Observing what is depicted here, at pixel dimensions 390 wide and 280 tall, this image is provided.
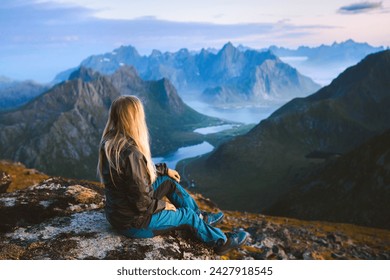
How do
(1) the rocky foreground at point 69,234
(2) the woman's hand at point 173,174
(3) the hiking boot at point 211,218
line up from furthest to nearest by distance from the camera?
(3) the hiking boot at point 211,218
(2) the woman's hand at point 173,174
(1) the rocky foreground at point 69,234

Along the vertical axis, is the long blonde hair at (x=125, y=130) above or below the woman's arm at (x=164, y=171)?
above

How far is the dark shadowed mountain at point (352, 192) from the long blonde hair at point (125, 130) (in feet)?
312

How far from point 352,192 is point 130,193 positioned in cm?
11687

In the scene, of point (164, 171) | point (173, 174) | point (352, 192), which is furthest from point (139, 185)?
point (352, 192)

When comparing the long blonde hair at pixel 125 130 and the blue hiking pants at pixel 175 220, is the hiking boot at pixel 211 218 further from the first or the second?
the long blonde hair at pixel 125 130

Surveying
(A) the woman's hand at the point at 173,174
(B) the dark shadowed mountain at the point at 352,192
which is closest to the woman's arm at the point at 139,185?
(A) the woman's hand at the point at 173,174

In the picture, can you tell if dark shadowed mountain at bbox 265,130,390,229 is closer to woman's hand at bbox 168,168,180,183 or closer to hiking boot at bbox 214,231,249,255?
hiking boot at bbox 214,231,249,255

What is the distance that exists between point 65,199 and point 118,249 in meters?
5.76

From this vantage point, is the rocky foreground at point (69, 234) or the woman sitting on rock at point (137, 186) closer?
the woman sitting on rock at point (137, 186)

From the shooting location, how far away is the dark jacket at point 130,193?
432 inches
